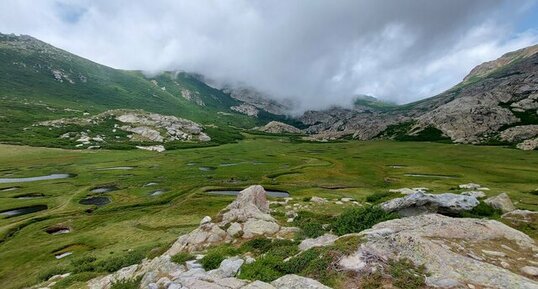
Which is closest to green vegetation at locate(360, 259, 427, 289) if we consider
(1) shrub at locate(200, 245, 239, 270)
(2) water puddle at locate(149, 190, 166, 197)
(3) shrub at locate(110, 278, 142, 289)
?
(1) shrub at locate(200, 245, 239, 270)

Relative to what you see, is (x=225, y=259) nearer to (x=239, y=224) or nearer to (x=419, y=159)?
(x=239, y=224)

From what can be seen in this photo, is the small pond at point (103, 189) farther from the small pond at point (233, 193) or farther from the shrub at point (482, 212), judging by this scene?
the shrub at point (482, 212)

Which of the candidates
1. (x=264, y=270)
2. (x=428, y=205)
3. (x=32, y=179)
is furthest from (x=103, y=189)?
(x=264, y=270)

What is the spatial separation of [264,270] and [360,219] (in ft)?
52.1

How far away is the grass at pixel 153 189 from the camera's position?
2226 inches

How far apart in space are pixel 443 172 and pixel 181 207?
Result: 105848 mm

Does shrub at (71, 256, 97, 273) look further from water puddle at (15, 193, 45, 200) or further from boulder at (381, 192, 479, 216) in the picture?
water puddle at (15, 193, 45, 200)

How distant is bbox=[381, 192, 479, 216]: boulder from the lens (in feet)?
108

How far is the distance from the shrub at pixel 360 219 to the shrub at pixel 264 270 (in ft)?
38.8

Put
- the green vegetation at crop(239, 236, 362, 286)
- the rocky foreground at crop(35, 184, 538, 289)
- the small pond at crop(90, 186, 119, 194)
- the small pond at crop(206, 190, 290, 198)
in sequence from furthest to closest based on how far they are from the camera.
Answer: the small pond at crop(90, 186, 119, 194) → the small pond at crop(206, 190, 290, 198) → the green vegetation at crop(239, 236, 362, 286) → the rocky foreground at crop(35, 184, 538, 289)

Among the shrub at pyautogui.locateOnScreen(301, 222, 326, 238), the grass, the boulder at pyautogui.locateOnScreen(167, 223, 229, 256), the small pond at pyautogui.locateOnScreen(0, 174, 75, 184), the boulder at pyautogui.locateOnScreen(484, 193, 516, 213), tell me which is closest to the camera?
the shrub at pyautogui.locateOnScreen(301, 222, 326, 238)

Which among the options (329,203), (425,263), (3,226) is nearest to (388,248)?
(425,263)

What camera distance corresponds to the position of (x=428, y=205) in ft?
109

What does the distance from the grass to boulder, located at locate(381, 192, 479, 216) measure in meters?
6.71
